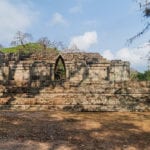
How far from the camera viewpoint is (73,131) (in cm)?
1052

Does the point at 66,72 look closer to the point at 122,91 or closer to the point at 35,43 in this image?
the point at 122,91

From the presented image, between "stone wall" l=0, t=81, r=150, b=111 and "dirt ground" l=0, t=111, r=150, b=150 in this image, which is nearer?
"dirt ground" l=0, t=111, r=150, b=150

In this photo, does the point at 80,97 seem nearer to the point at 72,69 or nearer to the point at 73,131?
the point at 73,131

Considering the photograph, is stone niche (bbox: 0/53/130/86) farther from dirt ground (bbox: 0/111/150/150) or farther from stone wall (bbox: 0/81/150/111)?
dirt ground (bbox: 0/111/150/150)

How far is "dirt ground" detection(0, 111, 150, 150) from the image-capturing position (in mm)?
9367

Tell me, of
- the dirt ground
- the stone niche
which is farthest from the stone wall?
the stone niche

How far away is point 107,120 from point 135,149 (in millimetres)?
2835

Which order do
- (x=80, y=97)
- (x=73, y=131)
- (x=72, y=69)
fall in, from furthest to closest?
(x=72, y=69), (x=80, y=97), (x=73, y=131)

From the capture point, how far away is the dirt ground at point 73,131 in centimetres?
937

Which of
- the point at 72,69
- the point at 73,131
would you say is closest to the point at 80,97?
the point at 73,131

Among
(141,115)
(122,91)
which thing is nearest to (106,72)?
(122,91)

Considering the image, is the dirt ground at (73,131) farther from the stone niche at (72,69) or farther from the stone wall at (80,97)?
the stone niche at (72,69)

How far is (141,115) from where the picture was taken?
42.9 feet

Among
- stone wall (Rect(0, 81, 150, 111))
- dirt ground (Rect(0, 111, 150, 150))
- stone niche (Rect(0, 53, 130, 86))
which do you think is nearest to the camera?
dirt ground (Rect(0, 111, 150, 150))
